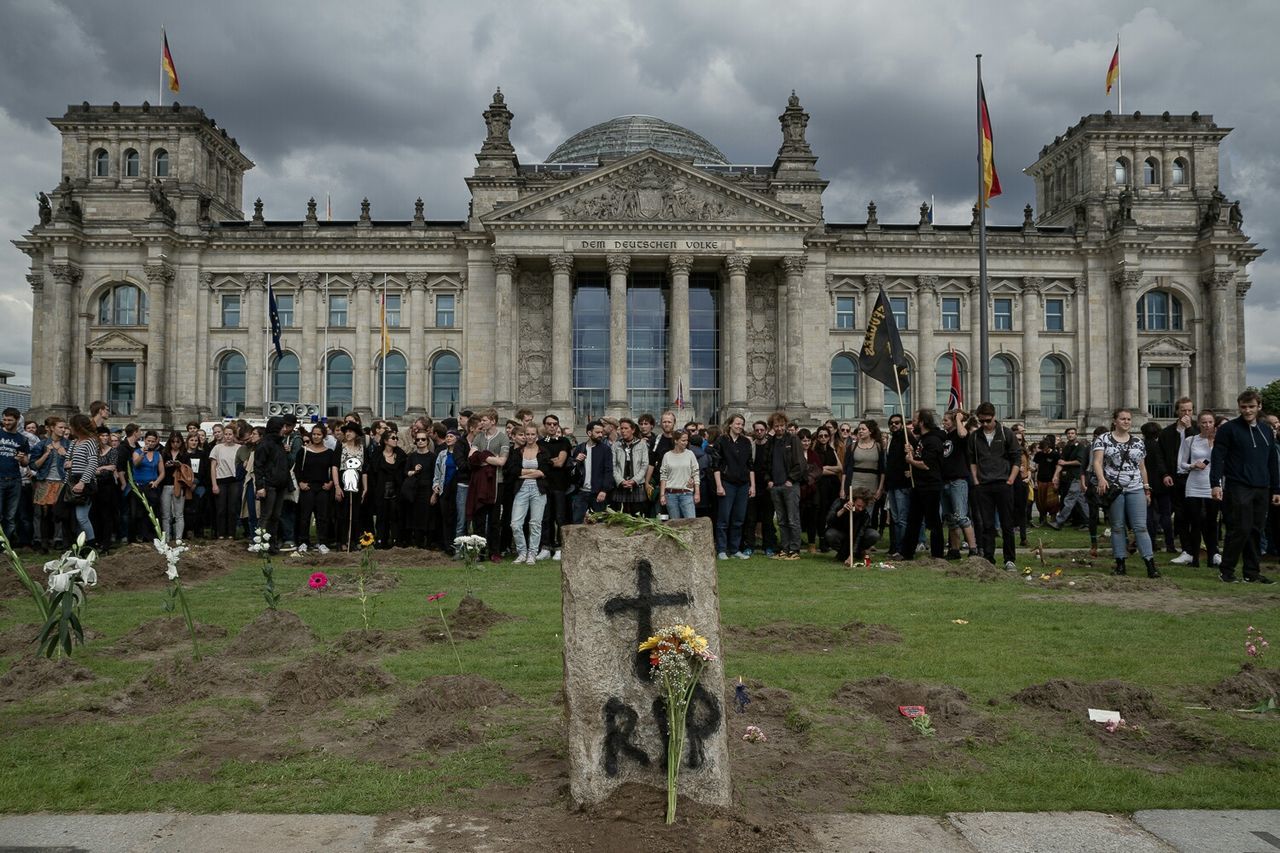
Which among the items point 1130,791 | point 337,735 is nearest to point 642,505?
point 337,735

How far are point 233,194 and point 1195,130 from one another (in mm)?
62093

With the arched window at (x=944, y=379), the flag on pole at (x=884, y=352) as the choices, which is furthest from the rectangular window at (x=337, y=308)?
the flag on pole at (x=884, y=352)

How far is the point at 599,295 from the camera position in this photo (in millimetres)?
51594

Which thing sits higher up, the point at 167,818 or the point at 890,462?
the point at 890,462

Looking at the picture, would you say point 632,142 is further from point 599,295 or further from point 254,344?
point 254,344

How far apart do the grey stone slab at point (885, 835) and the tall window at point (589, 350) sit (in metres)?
46.9

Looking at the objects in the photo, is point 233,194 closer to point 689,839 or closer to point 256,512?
point 256,512

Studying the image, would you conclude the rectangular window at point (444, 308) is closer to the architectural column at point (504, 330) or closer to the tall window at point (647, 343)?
the architectural column at point (504, 330)

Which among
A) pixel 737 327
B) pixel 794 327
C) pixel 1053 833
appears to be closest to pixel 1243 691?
pixel 1053 833

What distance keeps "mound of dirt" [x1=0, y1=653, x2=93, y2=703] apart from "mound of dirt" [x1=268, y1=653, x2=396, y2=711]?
1643 mm

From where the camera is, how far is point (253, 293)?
52.5 m

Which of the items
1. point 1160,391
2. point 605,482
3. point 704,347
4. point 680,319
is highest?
point 680,319

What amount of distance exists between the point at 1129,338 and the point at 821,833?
184 feet

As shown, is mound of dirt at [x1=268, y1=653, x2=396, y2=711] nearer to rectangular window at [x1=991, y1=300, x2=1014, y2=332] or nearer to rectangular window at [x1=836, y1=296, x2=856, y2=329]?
rectangular window at [x1=836, y1=296, x2=856, y2=329]
